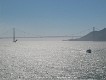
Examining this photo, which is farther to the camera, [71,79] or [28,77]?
[28,77]

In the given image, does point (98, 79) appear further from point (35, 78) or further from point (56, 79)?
point (35, 78)

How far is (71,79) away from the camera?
145ft

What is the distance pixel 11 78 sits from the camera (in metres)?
46.6

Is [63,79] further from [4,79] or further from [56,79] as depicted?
[4,79]

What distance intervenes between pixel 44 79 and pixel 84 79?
8.33 metres

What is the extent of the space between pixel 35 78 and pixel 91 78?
1198 cm

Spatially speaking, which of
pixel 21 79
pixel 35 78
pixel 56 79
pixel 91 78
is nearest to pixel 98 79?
pixel 91 78

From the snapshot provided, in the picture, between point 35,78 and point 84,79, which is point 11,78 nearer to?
point 35,78

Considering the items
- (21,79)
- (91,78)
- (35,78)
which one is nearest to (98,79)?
(91,78)

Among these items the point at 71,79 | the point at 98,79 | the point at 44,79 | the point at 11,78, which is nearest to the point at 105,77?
the point at 98,79

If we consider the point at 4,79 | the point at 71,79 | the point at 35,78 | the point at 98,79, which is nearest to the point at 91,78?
the point at 98,79

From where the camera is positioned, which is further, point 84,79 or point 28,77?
point 28,77

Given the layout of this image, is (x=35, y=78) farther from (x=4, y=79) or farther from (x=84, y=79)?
(x=84, y=79)

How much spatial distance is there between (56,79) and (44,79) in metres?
2.53
